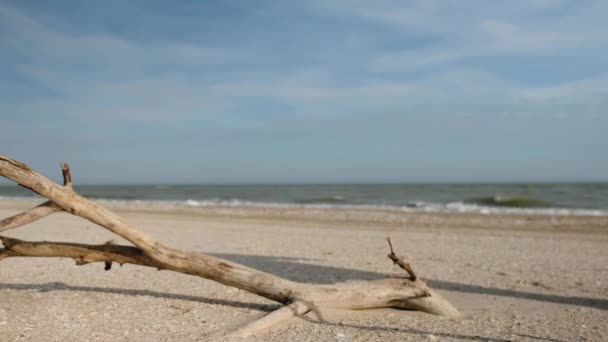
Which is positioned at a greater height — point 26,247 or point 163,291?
point 26,247

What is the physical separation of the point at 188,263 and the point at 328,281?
125 inches

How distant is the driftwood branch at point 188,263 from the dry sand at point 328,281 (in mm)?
195

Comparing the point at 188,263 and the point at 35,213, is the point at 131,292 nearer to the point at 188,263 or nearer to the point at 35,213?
the point at 188,263

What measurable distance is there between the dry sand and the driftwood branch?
0.64 ft

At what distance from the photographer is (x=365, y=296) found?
6.10 metres

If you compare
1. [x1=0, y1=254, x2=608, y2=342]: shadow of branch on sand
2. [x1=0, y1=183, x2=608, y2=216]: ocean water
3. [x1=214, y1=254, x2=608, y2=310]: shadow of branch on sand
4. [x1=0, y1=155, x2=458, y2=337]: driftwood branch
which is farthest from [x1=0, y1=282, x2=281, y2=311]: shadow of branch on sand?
[x1=0, y1=183, x2=608, y2=216]: ocean water

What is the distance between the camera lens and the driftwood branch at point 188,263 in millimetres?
5348

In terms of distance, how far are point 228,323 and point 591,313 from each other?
478 centimetres

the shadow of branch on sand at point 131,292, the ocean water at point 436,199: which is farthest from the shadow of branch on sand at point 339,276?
the ocean water at point 436,199

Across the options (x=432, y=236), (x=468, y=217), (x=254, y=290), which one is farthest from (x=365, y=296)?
(x=468, y=217)

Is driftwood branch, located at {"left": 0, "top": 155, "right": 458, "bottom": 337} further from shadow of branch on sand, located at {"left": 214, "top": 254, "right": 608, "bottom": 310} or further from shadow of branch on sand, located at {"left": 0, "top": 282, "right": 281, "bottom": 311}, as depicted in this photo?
shadow of branch on sand, located at {"left": 214, "top": 254, "right": 608, "bottom": 310}

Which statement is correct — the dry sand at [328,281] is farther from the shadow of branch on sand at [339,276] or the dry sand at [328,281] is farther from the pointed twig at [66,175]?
the pointed twig at [66,175]

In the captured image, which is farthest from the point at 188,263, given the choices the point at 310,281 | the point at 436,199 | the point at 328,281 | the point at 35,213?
the point at 436,199

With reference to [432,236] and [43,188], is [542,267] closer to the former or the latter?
[432,236]
